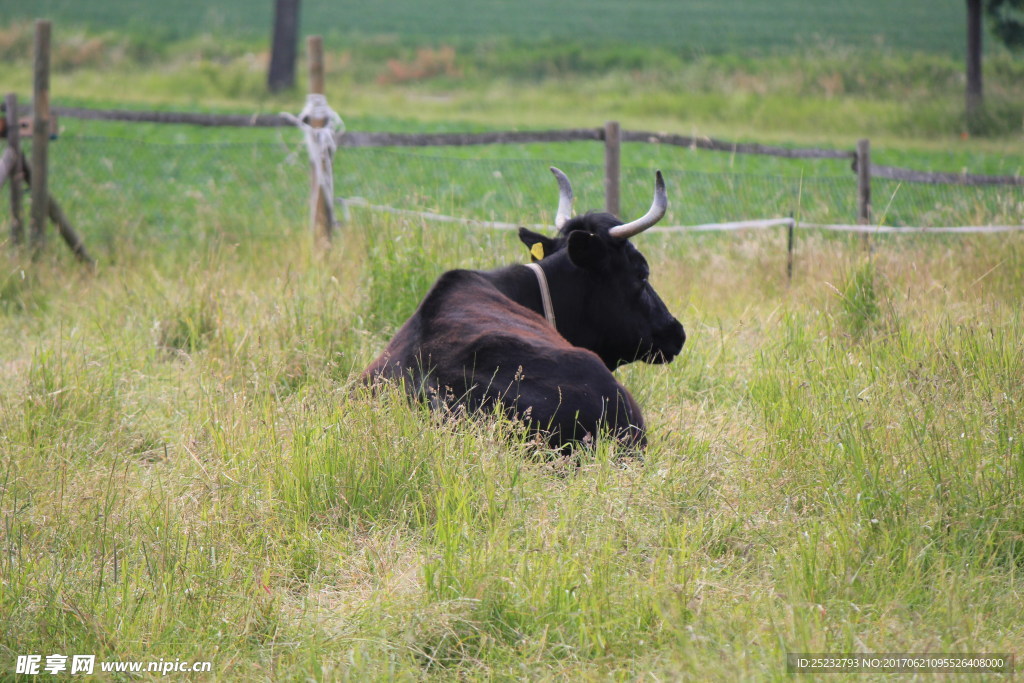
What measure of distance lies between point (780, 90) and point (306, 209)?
52.6 feet

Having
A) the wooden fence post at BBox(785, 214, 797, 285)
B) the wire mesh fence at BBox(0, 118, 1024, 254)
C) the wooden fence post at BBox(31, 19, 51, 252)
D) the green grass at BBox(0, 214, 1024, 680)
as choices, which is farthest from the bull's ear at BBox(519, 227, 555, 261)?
the wooden fence post at BBox(31, 19, 51, 252)

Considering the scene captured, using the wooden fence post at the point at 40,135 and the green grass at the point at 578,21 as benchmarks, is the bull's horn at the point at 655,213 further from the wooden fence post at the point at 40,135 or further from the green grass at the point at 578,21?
the green grass at the point at 578,21

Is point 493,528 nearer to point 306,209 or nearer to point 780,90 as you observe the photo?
point 306,209

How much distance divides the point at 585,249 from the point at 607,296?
32 cm

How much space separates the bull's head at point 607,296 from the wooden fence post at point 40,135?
4.56 m

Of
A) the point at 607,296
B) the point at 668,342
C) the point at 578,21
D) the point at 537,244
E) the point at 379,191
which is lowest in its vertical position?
the point at 668,342

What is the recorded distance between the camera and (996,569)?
3.00m

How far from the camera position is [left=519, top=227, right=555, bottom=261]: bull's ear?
5090mm

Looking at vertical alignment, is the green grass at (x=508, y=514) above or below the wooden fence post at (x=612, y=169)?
below

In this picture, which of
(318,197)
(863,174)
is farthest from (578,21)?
(318,197)

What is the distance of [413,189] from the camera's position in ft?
27.8

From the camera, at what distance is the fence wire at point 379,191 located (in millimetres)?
9242

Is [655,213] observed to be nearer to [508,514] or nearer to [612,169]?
[508,514]

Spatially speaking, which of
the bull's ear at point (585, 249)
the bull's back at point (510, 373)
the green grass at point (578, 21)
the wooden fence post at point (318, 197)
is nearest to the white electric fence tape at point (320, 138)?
the wooden fence post at point (318, 197)
